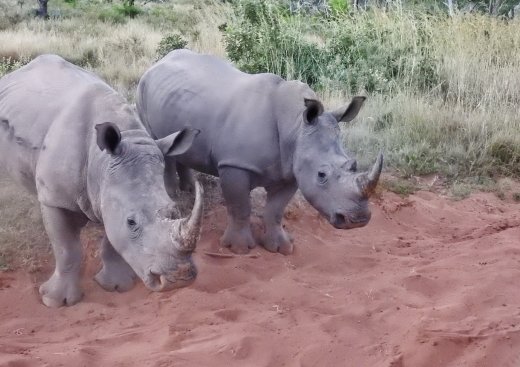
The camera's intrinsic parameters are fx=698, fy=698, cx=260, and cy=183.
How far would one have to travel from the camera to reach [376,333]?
14.3 ft

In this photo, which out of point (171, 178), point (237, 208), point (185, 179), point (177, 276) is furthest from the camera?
point (185, 179)

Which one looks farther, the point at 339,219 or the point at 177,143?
the point at 339,219

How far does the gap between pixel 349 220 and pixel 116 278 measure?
1735 millimetres

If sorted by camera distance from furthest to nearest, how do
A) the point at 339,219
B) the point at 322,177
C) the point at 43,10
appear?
the point at 43,10 < the point at 322,177 < the point at 339,219

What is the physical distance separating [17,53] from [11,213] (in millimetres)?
7745

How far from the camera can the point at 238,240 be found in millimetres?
5781

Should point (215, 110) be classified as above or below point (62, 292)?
above

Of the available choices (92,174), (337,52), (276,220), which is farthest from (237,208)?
(337,52)

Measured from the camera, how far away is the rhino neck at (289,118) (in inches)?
213

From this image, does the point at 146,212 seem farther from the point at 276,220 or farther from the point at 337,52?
the point at 337,52

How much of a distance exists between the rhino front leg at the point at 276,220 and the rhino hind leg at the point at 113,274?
1325 mm

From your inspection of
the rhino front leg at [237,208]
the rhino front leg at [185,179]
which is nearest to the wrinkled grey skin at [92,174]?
the rhino front leg at [237,208]

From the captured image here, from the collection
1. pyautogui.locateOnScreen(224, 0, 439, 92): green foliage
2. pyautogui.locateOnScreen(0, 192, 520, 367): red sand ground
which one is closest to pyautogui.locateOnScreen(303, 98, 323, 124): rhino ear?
pyautogui.locateOnScreen(0, 192, 520, 367): red sand ground

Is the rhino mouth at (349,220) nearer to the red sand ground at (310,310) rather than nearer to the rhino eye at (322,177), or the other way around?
the rhino eye at (322,177)
